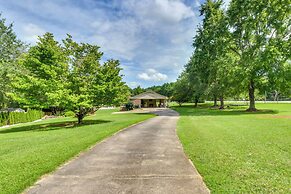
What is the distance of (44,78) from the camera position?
50.4 ft

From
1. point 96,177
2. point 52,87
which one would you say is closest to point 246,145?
point 96,177

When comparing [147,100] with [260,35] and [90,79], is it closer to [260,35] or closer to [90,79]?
[260,35]

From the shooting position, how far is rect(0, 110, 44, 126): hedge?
2181 centimetres

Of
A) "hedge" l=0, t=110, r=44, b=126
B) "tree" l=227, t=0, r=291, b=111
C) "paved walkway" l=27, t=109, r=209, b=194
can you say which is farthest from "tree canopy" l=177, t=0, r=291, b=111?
"hedge" l=0, t=110, r=44, b=126

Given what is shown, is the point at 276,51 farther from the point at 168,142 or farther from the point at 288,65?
the point at 168,142

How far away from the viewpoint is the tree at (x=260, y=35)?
21.7 meters

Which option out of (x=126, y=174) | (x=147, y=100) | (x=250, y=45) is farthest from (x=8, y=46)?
(x=250, y=45)

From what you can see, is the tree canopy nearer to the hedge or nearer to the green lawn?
the green lawn

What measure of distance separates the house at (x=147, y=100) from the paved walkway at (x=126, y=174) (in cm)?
4134

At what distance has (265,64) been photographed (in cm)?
2156

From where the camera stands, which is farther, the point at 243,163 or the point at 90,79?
the point at 90,79

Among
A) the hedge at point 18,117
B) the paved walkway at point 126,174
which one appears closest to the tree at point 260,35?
the paved walkway at point 126,174

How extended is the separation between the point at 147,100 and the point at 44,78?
123 ft

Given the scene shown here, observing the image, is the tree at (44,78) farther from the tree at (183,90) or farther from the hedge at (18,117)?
the tree at (183,90)
